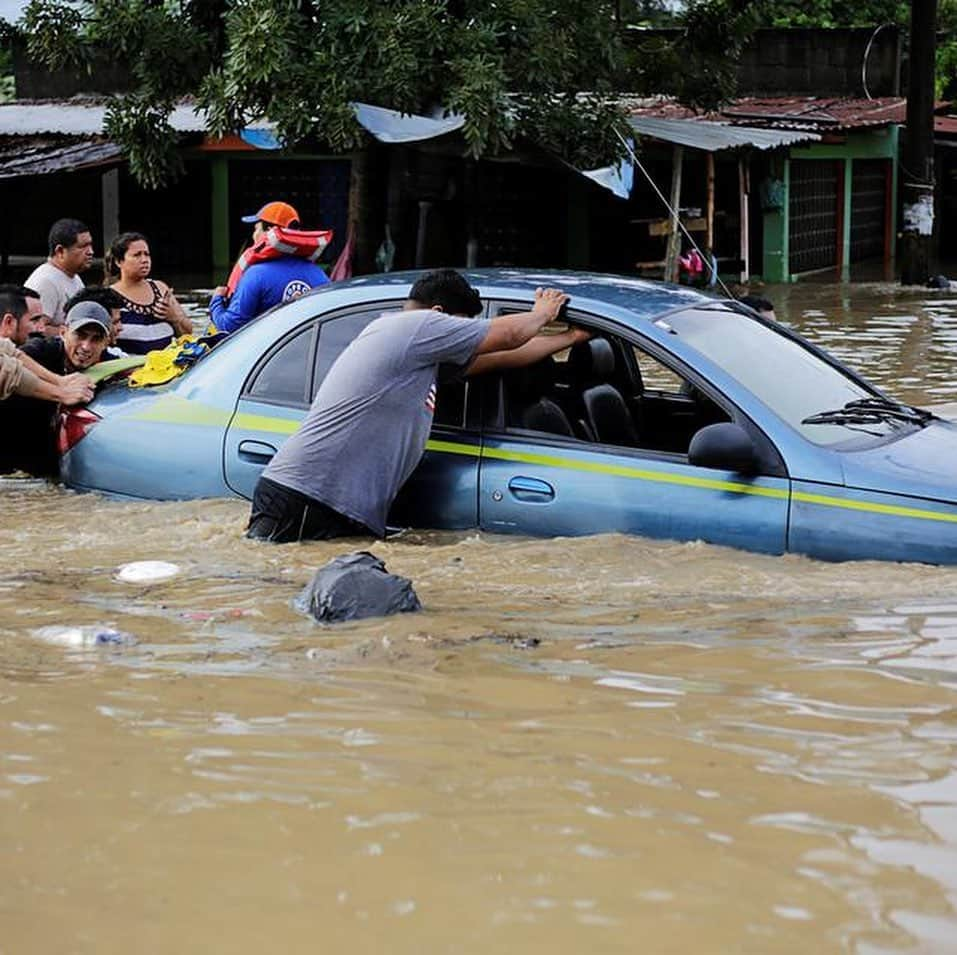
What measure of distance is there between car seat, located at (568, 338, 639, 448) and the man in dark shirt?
2.77 metres

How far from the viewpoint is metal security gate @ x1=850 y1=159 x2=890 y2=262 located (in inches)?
1208

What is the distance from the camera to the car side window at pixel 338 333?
7703 millimetres

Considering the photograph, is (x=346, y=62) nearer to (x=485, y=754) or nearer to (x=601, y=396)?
(x=601, y=396)

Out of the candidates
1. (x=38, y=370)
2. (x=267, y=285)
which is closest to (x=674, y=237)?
(x=267, y=285)

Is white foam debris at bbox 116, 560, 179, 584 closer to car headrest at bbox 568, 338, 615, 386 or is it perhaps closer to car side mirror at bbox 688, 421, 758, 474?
car headrest at bbox 568, 338, 615, 386

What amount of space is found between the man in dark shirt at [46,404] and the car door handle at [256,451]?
1.67 meters

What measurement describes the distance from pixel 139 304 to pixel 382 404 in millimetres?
3637

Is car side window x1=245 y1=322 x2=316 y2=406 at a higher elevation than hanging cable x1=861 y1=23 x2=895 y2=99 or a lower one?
lower

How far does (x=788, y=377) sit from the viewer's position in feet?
23.8

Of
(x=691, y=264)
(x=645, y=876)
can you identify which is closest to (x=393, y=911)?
(x=645, y=876)

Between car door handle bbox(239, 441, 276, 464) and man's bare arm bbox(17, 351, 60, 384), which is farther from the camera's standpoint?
man's bare arm bbox(17, 351, 60, 384)

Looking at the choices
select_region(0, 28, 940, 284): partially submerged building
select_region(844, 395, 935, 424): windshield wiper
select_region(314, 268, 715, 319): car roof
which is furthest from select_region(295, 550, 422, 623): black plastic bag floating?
select_region(0, 28, 940, 284): partially submerged building

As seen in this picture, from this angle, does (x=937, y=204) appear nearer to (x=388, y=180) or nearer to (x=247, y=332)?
(x=388, y=180)

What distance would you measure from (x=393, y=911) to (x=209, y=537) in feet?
12.9
